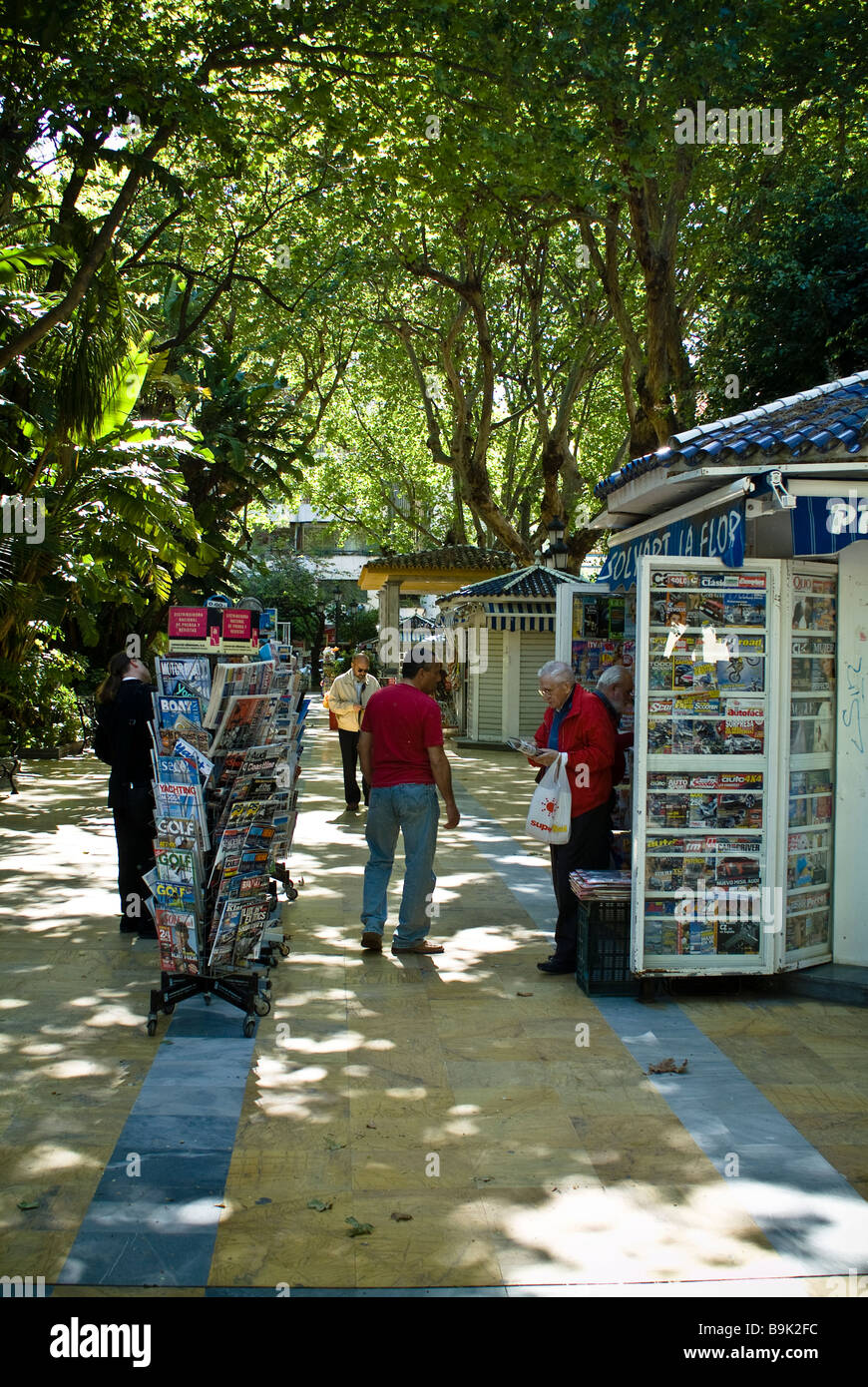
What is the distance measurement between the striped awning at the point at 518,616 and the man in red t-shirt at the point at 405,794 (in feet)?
52.5

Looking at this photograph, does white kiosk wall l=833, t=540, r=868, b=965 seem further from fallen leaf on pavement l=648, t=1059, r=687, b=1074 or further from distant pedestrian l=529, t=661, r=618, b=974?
fallen leaf on pavement l=648, t=1059, r=687, b=1074

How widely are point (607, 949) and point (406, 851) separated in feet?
4.83

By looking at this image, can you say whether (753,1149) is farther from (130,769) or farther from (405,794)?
(130,769)

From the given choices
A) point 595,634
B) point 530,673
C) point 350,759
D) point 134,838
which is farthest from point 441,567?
point 134,838

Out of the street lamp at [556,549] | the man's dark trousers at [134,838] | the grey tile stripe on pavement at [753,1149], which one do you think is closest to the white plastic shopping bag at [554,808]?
the grey tile stripe on pavement at [753,1149]

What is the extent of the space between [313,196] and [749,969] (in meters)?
18.2

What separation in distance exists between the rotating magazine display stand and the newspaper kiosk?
2158 mm

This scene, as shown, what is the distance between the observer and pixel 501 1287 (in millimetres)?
3725

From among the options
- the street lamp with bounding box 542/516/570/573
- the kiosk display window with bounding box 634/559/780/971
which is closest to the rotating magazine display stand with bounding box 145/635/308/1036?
the kiosk display window with bounding box 634/559/780/971

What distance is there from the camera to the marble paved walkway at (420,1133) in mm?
3900

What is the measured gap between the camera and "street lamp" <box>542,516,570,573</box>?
56.0 ft

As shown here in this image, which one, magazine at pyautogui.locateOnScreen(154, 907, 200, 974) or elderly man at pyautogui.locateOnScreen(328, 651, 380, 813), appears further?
elderly man at pyautogui.locateOnScreen(328, 651, 380, 813)

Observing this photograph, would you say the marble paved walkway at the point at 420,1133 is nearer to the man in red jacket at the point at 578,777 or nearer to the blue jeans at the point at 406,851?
the blue jeans at the point at 406,851
